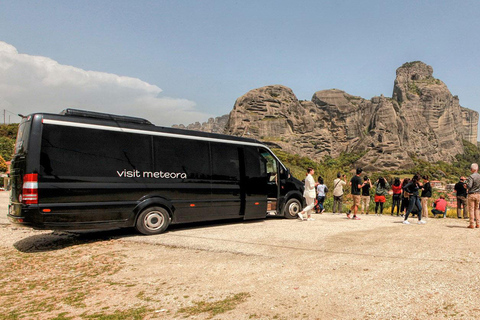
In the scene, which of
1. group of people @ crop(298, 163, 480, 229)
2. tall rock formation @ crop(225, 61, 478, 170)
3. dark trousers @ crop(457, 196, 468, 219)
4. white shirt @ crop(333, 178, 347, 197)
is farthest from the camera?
tall rock formation @ crop(225, 61, 478, 170)

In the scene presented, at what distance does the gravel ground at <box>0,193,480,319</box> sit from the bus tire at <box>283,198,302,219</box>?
2709 millimetres

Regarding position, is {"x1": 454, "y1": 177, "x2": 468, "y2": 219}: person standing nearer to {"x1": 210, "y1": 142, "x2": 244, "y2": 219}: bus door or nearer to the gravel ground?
the gravel ground

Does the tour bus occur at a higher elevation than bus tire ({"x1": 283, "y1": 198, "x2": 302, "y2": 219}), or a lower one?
higher

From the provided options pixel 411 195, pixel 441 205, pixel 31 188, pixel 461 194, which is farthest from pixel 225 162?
pixel 461 194

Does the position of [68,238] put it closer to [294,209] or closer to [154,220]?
[154,220]

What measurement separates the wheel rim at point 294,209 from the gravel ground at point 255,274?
2.78 m

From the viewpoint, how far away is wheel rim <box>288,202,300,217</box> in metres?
11.1

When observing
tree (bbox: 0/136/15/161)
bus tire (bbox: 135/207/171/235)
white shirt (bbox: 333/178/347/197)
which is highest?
tree (bbox: 0/136/15/161)

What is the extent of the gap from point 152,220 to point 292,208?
4891 millimetres

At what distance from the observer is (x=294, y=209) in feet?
36.8

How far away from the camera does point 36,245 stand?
24.7 feet

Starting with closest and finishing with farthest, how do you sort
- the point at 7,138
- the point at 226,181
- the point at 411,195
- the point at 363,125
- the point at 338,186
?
the point at 226,181 → the point at 411,195 → the point at 338,186 → the point at 7,138 → the point at 363,125

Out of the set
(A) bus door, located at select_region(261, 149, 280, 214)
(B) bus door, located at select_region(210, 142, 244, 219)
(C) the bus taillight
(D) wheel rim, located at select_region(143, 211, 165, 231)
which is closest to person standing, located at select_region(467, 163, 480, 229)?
(A) bus door, located at select_region(261, 149, 280, 214)

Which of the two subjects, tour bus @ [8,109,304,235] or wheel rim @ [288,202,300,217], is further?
wheel rim @ [288,202,300,217]
